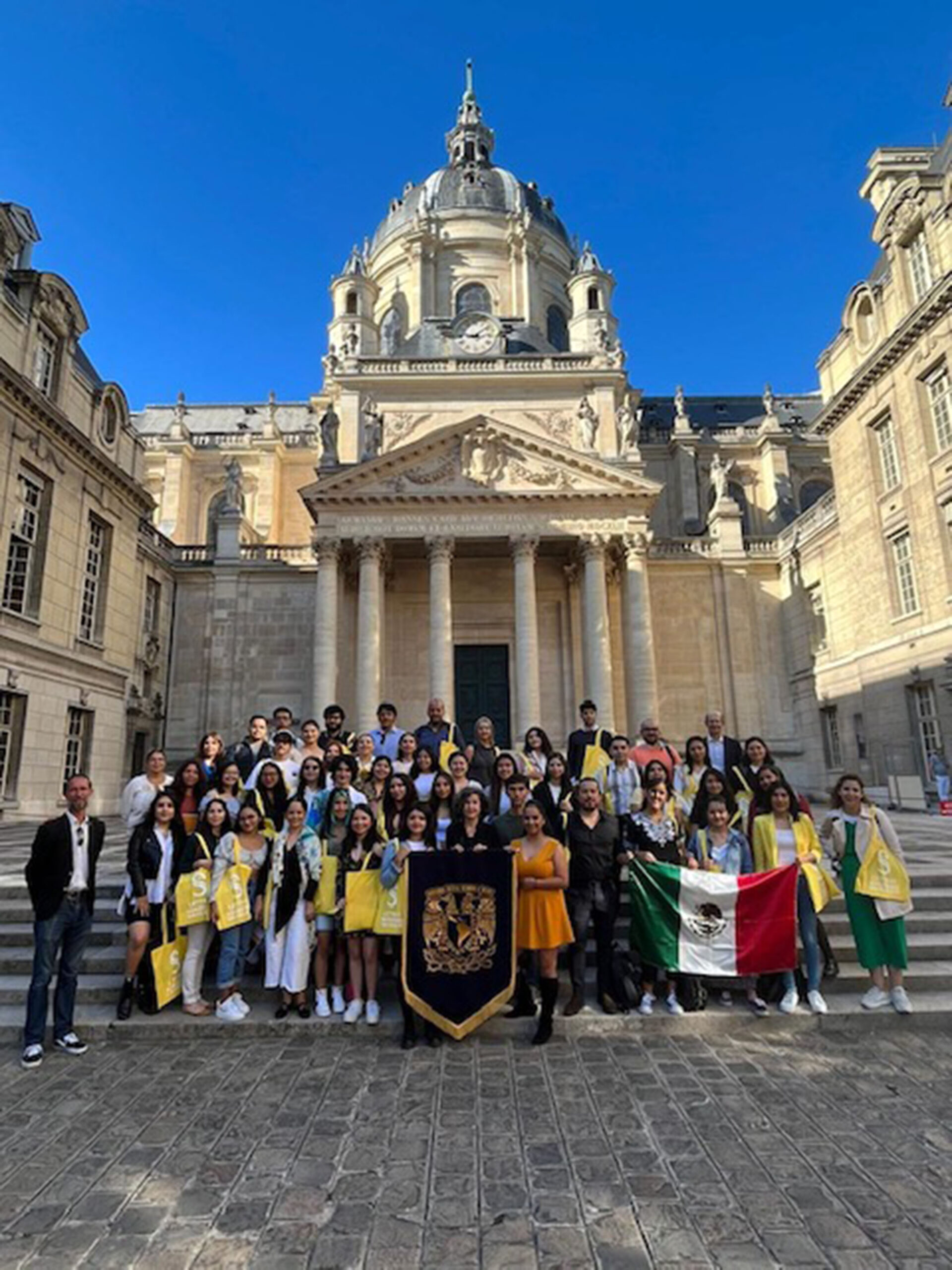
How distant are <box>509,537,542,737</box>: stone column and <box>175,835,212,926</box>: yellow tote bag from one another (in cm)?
1676

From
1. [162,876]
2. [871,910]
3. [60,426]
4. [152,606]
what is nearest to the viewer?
[162,876]

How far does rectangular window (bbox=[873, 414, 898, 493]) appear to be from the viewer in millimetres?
19641

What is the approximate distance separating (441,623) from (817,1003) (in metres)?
17.8

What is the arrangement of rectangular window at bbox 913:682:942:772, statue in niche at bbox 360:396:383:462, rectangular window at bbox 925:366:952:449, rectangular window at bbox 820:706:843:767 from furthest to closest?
statue in niche at bbox 360:396:383:462, rectangular window at bbox 820:706:843:767, rectangular window at bbox 913:682:942:772, rectangular window at bbox 925:366:952:449

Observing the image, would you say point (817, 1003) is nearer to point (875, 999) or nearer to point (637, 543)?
point (875, 999)

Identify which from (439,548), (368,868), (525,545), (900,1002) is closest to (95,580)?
(439,548)

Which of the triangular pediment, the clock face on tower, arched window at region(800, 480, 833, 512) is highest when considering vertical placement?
the clock face on tower

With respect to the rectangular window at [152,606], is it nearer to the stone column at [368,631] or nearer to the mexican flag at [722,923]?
the stone column at [368,631]

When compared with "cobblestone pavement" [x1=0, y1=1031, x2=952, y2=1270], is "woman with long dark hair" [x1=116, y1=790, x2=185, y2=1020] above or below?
above

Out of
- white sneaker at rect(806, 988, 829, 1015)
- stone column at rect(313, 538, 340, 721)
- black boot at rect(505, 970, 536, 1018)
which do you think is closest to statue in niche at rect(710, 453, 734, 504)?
stone column at rect(313, 538, 340, 721)

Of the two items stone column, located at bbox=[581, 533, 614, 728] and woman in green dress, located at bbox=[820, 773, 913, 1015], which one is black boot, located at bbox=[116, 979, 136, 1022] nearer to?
woman in green dress, located at bbox=[820, 773, 913, 1015]

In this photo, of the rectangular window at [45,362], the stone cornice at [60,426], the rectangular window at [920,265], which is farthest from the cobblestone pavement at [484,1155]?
the rectangular window at [920,265]

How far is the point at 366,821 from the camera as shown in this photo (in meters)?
5.95

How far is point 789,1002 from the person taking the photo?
5.86m
